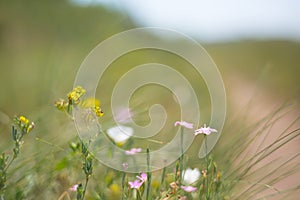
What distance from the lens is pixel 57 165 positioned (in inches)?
62.0

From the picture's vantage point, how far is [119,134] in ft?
5.71

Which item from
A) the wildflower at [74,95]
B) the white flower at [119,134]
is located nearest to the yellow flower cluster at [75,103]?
the wildflower at [74,95]

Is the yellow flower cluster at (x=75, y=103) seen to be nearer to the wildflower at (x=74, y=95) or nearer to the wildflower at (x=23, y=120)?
the wildflower at (x=74, y=95)

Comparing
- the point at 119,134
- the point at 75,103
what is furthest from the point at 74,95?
the point at 119,134

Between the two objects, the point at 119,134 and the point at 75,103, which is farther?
the point at 119,134

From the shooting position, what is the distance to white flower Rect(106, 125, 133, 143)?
5.64 feet

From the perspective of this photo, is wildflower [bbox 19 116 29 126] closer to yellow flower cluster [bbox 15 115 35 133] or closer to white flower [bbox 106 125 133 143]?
yellow flower cluster [bbox 15 115 35 133]

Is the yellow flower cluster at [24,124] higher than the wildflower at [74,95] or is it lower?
lower

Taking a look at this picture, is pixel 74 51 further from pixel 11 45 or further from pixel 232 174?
pixel 232 174

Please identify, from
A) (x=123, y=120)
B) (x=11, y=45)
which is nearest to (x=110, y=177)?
(x=123, y=120)

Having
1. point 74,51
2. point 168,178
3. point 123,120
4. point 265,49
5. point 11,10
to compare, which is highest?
point 265,49

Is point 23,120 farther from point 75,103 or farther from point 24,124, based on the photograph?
point 75,103

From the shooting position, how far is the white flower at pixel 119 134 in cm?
172

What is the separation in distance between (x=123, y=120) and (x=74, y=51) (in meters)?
2.00
